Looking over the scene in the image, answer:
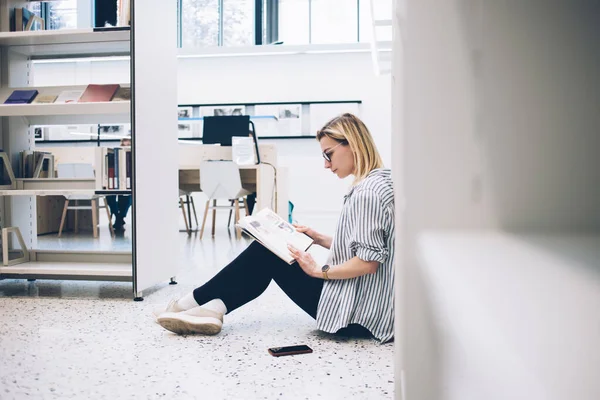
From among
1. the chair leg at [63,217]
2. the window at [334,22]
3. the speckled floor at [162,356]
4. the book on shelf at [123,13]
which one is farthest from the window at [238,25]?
the speckled floor at [162,356]

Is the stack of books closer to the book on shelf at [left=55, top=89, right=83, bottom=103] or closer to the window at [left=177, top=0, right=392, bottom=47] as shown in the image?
the book on shelf at [left=55, top=89, right=83, bottom=103]

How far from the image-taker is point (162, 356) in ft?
5.47

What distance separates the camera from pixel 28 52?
3.08 meters

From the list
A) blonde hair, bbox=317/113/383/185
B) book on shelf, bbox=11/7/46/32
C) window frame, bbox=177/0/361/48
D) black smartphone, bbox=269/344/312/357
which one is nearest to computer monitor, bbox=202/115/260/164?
book on shelf, bbox=11/7/46/32

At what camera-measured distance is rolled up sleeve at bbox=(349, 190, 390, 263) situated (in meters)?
1.69

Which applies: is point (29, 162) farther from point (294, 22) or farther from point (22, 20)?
point (294, 22)

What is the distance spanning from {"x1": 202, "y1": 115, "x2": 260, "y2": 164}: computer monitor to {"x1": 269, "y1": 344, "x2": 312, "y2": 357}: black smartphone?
3445 mm

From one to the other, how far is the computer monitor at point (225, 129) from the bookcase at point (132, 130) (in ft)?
6.68

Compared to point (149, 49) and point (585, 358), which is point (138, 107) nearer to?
point (149, 49)

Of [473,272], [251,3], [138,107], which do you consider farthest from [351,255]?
[251,3]

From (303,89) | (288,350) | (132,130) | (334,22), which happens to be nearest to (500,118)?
(288,350)

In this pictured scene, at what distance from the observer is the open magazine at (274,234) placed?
1.80 meters

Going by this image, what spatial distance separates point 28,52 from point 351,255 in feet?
7.96

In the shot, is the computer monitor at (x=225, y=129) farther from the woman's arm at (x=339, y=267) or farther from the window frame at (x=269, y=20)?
the window frame at (x=269, y=20)
